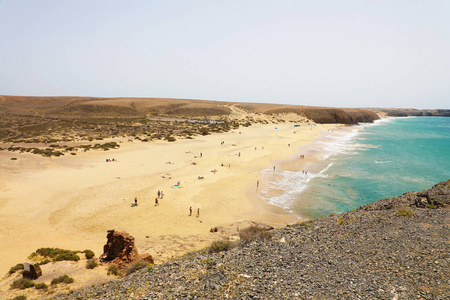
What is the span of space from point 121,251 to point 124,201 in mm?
10548

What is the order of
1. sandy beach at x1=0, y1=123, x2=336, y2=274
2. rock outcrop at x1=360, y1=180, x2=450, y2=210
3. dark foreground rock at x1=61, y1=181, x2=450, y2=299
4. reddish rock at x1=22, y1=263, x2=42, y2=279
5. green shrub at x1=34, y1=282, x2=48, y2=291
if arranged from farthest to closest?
sandy beach at x1=0, y1=123, x2=336, y2=274 → rock outcrop at x1=360, y1=180, x2=450, y2=210 → reddish rock at x1=22, y1=263, x2=42, y2=279 → green shrub at x1=34, y1=282, x2=48, y2=291 → dark foreground rock at x1=61, y1=181, x2=450, y2=299

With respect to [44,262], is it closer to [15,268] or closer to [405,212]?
[15,268]

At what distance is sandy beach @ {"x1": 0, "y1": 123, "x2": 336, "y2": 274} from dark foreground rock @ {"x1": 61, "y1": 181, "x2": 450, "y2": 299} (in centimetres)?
502

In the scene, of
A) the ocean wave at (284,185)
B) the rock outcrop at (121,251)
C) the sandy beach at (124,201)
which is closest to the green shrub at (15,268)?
the sandy beach at (124,201)

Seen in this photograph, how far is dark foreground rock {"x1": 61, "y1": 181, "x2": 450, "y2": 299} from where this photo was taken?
9039 millimetres

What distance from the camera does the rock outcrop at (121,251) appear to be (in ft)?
45.2

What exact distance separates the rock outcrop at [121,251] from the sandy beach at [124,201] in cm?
149

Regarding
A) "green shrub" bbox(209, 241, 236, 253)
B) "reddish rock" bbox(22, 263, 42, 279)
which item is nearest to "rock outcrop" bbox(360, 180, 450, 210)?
"green shrub" bbox(209, 241, 236, 253)

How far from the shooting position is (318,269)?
417 inches

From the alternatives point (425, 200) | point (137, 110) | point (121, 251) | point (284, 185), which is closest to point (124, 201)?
point (121, 251)

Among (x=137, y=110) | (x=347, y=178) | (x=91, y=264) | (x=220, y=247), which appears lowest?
(x=91, y=264)

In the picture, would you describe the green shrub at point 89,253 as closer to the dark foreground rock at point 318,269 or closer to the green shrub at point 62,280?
the green shrub at point 62,280

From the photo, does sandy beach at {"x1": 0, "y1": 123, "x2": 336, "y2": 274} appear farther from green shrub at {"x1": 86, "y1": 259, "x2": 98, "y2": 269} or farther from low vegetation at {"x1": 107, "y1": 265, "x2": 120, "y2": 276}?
low vegetation at {"x1": 107, "y1": 265, "x2": 120, "y2": 276}

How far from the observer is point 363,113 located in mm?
165375
